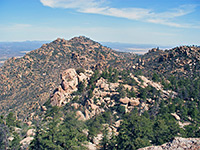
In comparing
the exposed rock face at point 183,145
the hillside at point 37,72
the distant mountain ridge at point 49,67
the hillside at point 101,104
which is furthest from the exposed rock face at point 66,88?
the exposed rock face at point 183,145

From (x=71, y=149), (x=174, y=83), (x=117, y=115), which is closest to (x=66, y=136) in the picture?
(x=71, y=149)

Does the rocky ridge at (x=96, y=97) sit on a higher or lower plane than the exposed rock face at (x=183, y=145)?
lower

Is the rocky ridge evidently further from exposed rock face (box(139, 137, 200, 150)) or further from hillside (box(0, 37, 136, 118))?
exposed rock face (box(139, 137, 200, 150))

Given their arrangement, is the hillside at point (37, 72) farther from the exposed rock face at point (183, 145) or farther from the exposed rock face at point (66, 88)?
the exposed rock face at point (183, 145)

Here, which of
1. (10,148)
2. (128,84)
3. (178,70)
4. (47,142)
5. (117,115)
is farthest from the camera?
(178,70)

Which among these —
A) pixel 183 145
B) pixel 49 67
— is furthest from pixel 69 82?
pixel 49 67

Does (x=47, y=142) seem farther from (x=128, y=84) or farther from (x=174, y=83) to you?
(x=174, y=83)

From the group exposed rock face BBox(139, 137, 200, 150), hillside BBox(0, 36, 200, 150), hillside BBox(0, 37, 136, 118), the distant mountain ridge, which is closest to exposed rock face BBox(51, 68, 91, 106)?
hillside BBox(0, 36, 200, 150)

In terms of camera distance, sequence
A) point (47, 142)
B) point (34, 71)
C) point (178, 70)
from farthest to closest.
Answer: point (34, 71) → point (178, 70) → point (47, 142)

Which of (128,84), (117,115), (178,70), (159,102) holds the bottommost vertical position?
(117,115)

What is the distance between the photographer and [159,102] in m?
50.9

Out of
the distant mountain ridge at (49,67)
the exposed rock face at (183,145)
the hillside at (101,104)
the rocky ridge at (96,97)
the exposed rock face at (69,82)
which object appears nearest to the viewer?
the exposed rock face at (183,145)

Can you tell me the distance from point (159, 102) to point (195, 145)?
36717mm

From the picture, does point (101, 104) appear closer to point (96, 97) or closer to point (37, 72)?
point (96, 97)
